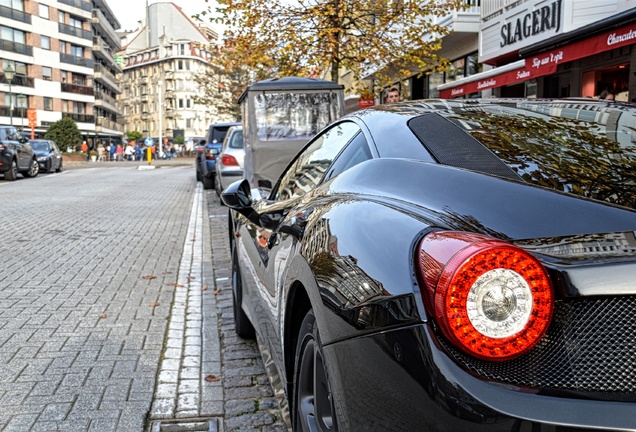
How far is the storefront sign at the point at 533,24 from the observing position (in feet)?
46.2

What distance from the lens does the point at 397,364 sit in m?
1.64

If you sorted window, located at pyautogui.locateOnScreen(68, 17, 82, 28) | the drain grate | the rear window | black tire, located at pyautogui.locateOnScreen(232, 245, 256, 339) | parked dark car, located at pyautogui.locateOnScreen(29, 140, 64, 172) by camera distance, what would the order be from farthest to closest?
window, located at pyautogui.locateOnScreen(68, 17, 82, 28), parked dark car, located at pyautogui.locateOnScreen(29, 140, 64, 172), the rear window, black tire, located at pyautogui.locateOnScreen(232, 245, 256, 339), the drain grate

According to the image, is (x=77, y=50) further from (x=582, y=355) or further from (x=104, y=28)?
(x=582, y=355)

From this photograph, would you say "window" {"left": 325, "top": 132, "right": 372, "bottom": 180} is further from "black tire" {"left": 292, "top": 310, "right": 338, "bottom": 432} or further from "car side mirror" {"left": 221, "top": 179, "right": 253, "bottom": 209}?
"car side mirror" {"left": 221, "top": 179, "right": 253, "bottom": 209}

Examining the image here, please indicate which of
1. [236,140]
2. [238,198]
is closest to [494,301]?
[238,198]

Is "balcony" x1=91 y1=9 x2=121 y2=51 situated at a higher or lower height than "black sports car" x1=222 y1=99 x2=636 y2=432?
higher

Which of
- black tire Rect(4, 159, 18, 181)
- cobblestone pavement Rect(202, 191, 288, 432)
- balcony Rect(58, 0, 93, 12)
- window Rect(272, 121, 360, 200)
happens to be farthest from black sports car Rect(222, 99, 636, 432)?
balcony Rect(58, 0, 93, 12)

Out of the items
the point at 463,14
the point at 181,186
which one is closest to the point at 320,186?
the point at 463,14

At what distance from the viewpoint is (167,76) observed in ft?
378

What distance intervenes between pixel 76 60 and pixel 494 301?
85.6 meters

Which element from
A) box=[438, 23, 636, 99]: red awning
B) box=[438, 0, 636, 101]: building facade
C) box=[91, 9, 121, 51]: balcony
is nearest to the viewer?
box=[438, 23, 636, 99]: red awning

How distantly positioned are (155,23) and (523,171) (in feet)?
417

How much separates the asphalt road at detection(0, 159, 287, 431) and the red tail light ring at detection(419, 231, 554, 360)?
6.90 feet

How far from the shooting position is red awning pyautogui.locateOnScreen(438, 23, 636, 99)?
10.2 metres
